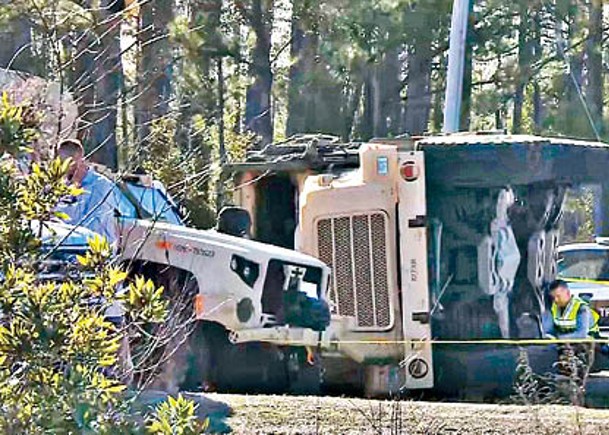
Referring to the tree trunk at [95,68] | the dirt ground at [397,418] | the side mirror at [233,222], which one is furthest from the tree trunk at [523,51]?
the tree trunk at [95,68]

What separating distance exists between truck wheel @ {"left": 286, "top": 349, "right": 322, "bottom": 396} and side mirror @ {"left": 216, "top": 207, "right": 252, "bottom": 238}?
1.30 m

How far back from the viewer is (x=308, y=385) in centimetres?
1137

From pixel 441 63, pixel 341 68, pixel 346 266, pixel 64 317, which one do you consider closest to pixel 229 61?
pixel 341 68

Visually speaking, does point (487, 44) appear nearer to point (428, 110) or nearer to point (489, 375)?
point (428, 110)

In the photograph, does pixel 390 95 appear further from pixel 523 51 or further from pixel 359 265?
pixel 359 265

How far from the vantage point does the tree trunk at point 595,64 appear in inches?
1187

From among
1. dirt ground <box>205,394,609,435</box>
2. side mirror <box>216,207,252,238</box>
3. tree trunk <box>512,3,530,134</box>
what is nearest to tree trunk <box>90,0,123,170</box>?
dirt ground <box>205,394,609,435</box>

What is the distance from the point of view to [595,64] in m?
32.6

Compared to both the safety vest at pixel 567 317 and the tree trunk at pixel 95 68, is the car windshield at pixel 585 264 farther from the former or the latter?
the tree trunk at pixel 95 68

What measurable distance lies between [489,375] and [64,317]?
28.4ft

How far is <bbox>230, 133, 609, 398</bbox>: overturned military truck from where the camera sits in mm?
12086

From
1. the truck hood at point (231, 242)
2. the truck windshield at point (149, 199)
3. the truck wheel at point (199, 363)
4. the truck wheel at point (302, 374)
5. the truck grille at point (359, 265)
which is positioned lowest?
the truck wheel at point (302, 374)

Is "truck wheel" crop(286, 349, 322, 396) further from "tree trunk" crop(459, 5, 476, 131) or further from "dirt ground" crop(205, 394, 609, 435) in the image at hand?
"tree trunk" crop(459, 5, 476, 131)

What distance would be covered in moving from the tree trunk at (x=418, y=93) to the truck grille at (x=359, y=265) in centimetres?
1738
